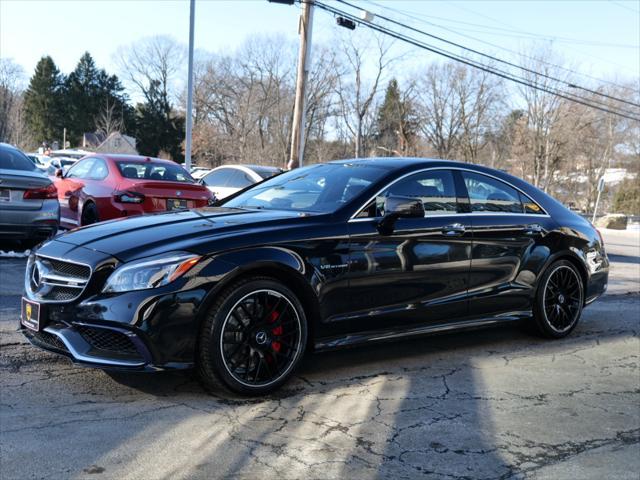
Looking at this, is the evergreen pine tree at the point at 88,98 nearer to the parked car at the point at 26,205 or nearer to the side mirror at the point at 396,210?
the parked car at the point at 26,205

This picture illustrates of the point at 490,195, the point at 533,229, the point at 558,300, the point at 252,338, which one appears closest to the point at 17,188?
the point at 252,338

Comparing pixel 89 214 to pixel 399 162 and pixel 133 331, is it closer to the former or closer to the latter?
pixel 399 162

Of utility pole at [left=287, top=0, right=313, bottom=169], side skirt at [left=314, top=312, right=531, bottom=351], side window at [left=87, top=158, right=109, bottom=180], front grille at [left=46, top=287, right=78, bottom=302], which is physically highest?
utility pole at [left=287, top=0, right=313, bottom=169]

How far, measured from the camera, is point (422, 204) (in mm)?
4621

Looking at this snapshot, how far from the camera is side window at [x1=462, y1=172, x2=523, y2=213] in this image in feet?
17.4

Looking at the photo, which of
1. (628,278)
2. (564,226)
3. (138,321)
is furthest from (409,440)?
(628,278)

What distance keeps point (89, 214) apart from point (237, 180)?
425 cm

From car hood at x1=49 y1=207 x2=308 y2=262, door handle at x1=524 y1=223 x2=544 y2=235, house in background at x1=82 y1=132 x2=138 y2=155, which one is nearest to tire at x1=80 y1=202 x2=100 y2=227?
car hood at x1=49 y1=207 x2=308 y2=262

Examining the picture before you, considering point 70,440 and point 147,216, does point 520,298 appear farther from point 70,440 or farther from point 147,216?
point 70,440

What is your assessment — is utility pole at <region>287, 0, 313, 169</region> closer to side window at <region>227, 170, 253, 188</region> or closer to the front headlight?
side window at <region>227, 170, 253, 188</region>

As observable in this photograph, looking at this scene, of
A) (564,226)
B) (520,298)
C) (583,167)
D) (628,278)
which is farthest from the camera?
(583,167)

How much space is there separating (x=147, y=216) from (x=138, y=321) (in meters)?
1.28

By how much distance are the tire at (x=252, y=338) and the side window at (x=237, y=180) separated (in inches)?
372

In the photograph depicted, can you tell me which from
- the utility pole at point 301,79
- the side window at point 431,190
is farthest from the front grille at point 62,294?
the utility pole at point 301,79
